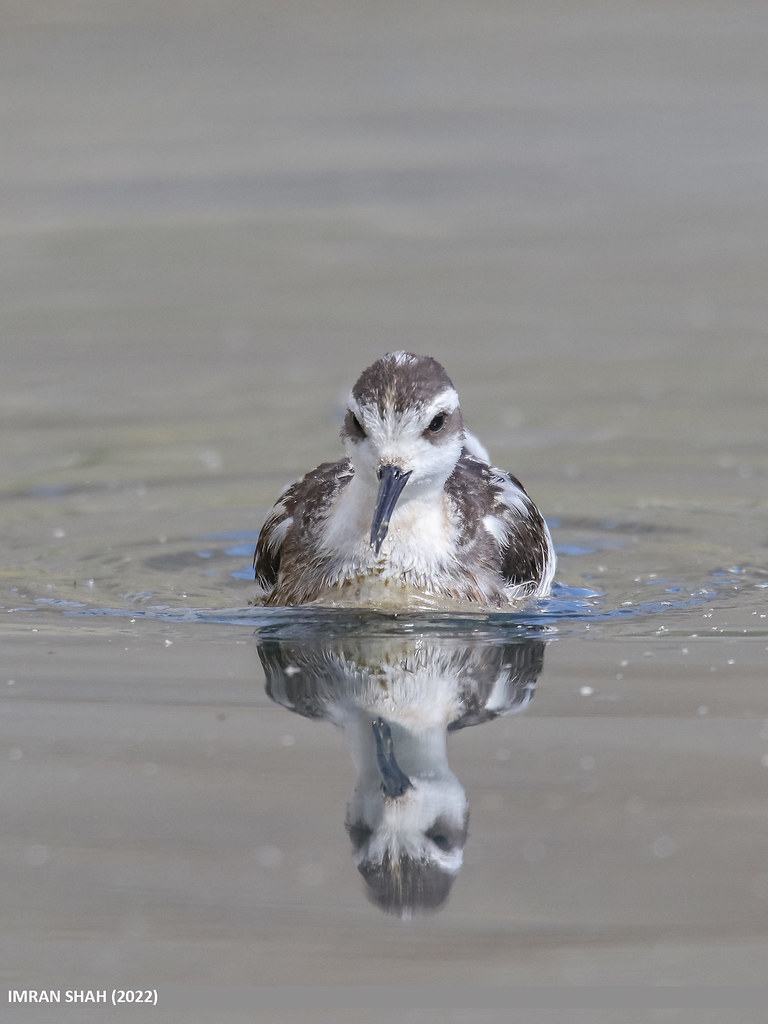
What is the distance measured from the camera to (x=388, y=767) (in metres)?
6.20

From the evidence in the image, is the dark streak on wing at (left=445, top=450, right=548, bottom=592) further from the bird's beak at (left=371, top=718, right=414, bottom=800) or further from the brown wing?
the bird's beak at (left=371, top=718, right=414, bottom=800)

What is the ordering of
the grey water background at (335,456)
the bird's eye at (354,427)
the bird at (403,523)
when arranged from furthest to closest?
the bird's eye at (354,427) → the bird at (403,523) → the grey water background at (335,456)

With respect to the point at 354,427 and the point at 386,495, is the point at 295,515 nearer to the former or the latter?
the point at 354,427

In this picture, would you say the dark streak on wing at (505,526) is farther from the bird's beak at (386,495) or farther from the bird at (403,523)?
the bird's beak at (386,495)

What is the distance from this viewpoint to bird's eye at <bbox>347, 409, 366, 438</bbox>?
7.94 m

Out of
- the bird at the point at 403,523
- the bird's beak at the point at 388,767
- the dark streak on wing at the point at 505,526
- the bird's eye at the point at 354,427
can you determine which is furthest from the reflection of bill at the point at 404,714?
the bird's eye at the point at 354,427

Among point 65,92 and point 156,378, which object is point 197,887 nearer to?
point 156,378

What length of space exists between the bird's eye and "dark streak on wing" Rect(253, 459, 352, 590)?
682mm

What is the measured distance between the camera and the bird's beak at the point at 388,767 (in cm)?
597

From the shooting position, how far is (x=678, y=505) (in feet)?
34.2

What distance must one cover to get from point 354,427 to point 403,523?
1.66ft

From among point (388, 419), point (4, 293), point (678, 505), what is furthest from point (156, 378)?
point (388, 419)

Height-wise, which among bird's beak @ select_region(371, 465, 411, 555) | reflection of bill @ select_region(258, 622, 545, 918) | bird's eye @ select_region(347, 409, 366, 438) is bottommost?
reflection of bill @ select_region(258, 622, 545, 918)

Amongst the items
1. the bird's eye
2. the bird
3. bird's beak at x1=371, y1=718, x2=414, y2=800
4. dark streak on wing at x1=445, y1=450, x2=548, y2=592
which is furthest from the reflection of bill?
the bird's eye
